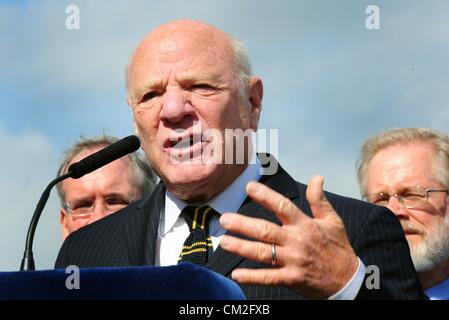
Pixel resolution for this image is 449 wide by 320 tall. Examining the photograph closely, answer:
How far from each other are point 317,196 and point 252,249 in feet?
0.90

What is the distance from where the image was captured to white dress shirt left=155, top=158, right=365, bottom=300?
3.54 m

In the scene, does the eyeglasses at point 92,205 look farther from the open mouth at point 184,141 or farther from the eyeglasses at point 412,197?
the open mouth at point 184,141

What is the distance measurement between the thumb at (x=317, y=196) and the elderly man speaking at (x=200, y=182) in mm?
444

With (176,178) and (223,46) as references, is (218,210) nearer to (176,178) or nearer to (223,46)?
(176,178)

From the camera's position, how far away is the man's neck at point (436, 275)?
4.86 meters

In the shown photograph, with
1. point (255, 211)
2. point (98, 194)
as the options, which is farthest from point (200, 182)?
point (98, 194)

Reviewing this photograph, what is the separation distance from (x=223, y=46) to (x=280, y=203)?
5.15 feet

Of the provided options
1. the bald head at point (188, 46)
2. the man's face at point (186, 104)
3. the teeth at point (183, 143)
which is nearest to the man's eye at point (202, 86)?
the man's face at point (186, 104)

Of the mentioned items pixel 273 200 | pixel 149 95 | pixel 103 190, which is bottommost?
pixel 273 200

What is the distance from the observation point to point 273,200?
8.05 feet

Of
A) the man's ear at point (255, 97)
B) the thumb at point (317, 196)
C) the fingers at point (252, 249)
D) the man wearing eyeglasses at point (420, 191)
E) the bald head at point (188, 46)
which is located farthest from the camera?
the man wearing eyeglasses at point (420, 191)

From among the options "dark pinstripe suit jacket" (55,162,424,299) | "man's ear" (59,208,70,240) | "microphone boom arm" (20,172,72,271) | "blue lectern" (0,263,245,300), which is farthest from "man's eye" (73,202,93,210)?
"blue lectern" (0,263,245,300)

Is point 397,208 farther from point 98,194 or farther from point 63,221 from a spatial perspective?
point 63,221
